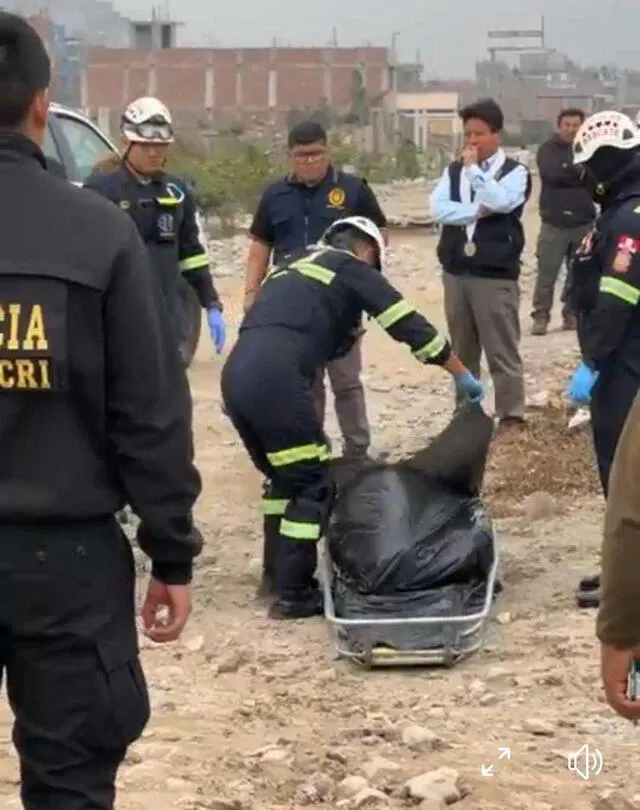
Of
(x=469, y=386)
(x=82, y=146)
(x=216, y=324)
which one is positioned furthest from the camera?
(x=82, y=146)

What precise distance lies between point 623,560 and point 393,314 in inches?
131

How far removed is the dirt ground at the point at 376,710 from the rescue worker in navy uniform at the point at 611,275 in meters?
0.74

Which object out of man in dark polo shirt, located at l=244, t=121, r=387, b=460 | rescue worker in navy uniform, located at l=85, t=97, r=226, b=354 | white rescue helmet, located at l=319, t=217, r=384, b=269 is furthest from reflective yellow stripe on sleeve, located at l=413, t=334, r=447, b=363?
man in dark polo shirt, located at l=244, t=121, r=387, b=460

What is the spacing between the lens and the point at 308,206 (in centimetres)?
A: 791

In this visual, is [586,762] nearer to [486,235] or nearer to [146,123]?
[146,123]

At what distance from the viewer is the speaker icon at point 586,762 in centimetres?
452

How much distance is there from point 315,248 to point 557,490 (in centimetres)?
236

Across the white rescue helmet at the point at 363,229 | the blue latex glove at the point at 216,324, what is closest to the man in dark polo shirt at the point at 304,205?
the blue latex glove at the point at 216,324

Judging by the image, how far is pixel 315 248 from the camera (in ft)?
20.3

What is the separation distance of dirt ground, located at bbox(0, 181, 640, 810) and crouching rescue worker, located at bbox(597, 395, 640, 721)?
149 cm

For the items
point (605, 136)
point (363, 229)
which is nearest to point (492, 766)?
point (605, 136)

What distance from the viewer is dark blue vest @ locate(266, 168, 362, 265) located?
7.88m

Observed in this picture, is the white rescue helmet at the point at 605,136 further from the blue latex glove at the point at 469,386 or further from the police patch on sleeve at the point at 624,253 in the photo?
the blue latex glove at the point at 469,386

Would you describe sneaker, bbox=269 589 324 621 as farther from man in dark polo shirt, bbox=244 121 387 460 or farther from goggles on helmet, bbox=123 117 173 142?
goggles on helmet, bbox=123 117 173 142
